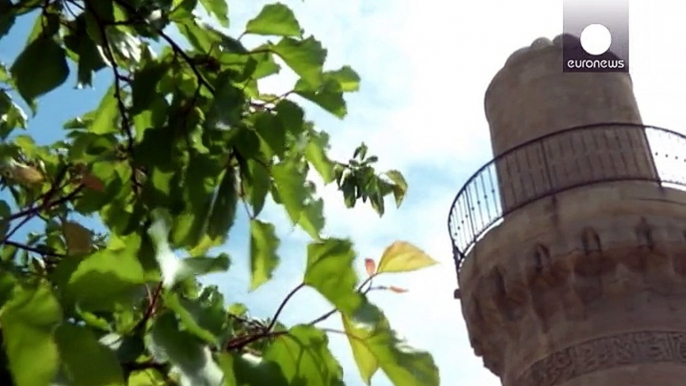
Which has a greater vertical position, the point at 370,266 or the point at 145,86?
the point at 145,86

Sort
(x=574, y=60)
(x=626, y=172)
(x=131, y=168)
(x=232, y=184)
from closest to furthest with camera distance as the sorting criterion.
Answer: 1. (x=232, y=184)
2. (x=131, y=168)
3. (x=626, y=172)
4. (x=574, y=60)

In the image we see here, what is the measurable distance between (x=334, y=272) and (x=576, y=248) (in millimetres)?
8069

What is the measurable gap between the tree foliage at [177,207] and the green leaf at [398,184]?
467 mm

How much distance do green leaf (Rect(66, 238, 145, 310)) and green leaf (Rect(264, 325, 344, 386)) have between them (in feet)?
0.68

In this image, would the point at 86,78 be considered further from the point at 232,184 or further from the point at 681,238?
the point at 681,238

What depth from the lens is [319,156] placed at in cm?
160

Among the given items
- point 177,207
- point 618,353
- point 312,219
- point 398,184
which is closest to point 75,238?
point 177,207

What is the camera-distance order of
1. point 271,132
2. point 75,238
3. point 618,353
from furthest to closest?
point 618,353 → point 271,132 → point 75,238

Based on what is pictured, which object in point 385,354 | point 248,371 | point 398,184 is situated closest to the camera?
point 248,371

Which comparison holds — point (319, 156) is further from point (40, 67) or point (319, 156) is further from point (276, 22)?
point (40, 67)

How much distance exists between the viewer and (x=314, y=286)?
3.18ft

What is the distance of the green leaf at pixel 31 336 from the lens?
628 millimetres

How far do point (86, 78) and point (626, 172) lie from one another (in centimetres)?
860

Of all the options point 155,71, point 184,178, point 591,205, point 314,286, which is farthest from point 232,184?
point 591,205
